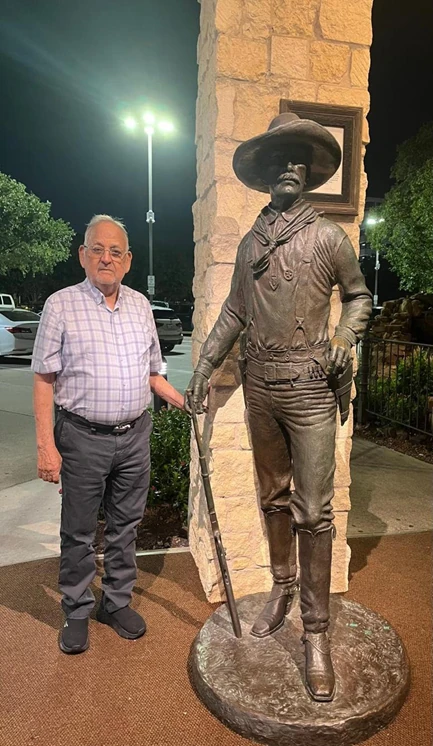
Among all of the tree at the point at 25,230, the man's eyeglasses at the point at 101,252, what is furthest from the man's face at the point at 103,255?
the tree at the point at 25,230

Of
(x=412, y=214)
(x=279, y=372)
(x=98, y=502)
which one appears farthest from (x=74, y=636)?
(x=412, y=214)

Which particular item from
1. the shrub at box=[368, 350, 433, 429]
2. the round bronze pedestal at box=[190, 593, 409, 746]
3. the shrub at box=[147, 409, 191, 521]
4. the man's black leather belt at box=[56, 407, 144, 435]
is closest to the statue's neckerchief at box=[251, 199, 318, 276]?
the man's black leather belt at box=[56, 407, 144, 435]

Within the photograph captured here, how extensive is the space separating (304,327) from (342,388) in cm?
32

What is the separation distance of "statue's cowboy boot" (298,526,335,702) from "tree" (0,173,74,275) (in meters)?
25.4

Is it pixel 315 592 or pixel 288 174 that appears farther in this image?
pixel 315 592

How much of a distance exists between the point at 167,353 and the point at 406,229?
8.67 metres

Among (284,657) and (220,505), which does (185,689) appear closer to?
(284,657)

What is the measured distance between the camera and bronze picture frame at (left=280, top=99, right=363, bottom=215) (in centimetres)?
300

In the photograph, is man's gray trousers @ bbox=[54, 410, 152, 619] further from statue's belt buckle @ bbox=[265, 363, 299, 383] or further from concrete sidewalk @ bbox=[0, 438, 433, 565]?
concrete sidewalk @ bbox=[0, 438, 433, 565]

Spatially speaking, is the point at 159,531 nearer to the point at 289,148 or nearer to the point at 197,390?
the point at 197,390

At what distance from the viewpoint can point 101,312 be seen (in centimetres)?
271

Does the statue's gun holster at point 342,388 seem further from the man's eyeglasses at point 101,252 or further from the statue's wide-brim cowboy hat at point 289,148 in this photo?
the man's eyeglasses at point 101,252

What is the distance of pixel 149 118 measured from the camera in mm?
15891

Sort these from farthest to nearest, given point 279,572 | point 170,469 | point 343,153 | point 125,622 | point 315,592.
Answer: point 170,469 < point 343,153 < point 125,622 < point 279,572 < point 315,592
